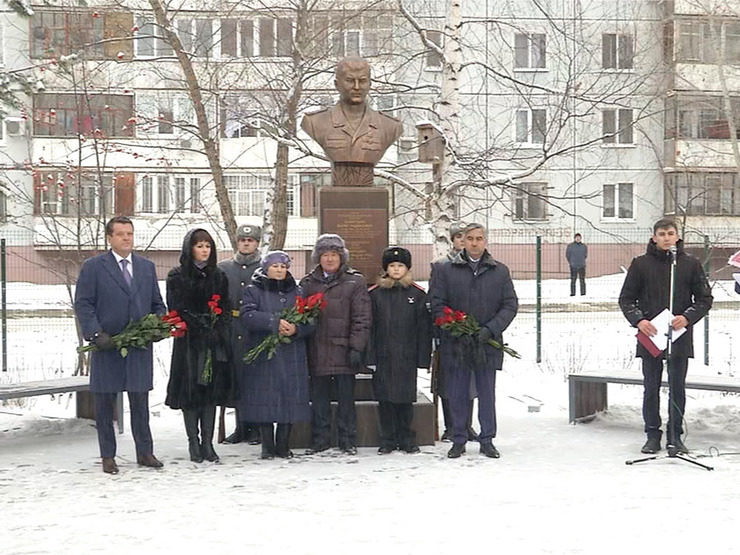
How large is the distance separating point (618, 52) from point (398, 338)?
1595 cm

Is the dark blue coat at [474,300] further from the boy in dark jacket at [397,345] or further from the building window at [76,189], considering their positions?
the building window at [76,189]

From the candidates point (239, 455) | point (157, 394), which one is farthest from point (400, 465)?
point (157, 394)

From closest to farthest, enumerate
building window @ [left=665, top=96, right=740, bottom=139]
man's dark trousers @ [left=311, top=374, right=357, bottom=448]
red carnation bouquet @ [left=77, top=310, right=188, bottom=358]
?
red carnation bouquet @ [left=77, top=310, right=188, bottom=358] < man's dark trousers @ [left=311, top=374, right=357, bottom=448] < building window @ [left=665, top=96, right=740, bottom=139]

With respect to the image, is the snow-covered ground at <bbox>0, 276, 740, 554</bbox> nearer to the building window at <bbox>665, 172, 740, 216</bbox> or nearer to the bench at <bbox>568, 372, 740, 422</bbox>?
the bench at <bbox>568, 372, 740, 422</bbox>

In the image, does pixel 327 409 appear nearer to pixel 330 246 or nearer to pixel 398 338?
pixel 398 338

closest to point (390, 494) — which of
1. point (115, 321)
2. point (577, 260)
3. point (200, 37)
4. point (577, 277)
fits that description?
point (115, 321)

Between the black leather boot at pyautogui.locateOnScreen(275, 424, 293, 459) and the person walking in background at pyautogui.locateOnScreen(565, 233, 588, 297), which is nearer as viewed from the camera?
the black leather boot at pyautogui.locateOnScreen(275, 424, 293, 459)

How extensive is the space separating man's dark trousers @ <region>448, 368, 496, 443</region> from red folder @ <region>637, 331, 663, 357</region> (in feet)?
4.08

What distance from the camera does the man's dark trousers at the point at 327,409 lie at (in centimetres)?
901

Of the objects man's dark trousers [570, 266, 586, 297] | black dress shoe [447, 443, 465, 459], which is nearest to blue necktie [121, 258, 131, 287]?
black dress shoe [447, 443, 465, 459]

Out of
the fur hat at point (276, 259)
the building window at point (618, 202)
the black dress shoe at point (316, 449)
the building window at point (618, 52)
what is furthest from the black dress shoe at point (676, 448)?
the building window at point (618, 202)

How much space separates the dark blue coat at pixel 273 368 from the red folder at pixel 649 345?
270cm

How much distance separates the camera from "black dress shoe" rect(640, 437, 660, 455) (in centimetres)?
885

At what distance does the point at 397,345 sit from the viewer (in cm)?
893
